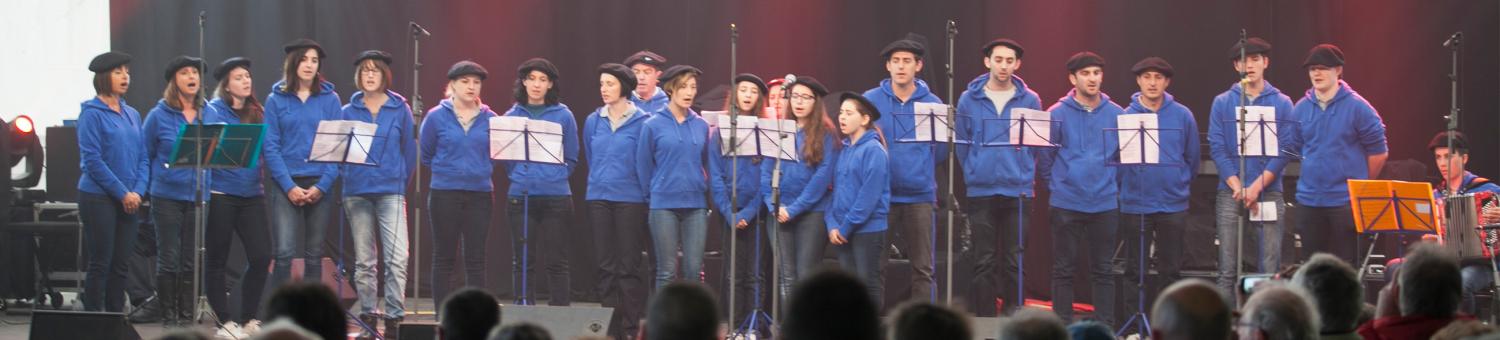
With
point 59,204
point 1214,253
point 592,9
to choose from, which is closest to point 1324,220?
point 1214,253

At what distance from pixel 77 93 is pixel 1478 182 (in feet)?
34.2

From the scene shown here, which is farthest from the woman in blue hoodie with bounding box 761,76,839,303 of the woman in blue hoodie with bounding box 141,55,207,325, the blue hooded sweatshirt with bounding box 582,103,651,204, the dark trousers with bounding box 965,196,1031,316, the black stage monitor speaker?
the black stage monitor speaker

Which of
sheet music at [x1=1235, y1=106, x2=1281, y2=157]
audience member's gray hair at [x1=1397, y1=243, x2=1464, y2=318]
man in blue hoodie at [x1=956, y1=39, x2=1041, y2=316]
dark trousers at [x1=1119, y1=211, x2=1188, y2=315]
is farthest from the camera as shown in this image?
man in blue hoodie at [x1=956, y1=39, x2=1041, y2=316]

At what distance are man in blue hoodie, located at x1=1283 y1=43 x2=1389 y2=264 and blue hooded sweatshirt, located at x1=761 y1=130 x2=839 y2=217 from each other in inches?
122

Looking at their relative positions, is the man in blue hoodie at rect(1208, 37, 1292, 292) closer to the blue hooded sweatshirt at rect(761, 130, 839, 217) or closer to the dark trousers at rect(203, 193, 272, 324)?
the blue hooded sweatshirt at rect(761, 130, 839, 217)

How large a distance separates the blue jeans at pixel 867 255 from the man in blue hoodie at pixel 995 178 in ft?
2.89

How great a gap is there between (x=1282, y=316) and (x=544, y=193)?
20.6 ft

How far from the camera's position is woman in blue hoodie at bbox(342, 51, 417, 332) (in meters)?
9.41

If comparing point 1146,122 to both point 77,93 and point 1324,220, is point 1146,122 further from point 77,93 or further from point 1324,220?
point 77,93

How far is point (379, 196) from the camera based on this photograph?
31.0ft

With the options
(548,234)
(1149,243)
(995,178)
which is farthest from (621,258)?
(1149,243)

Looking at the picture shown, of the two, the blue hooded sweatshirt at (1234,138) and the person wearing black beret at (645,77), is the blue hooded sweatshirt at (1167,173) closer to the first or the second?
the blue hooded sweatshirt at (1234,138)

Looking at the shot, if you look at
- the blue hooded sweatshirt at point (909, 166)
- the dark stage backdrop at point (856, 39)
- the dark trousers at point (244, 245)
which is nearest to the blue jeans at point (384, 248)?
the dark trousers at point (244, 245)

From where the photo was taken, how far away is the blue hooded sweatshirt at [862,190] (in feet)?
29.7
